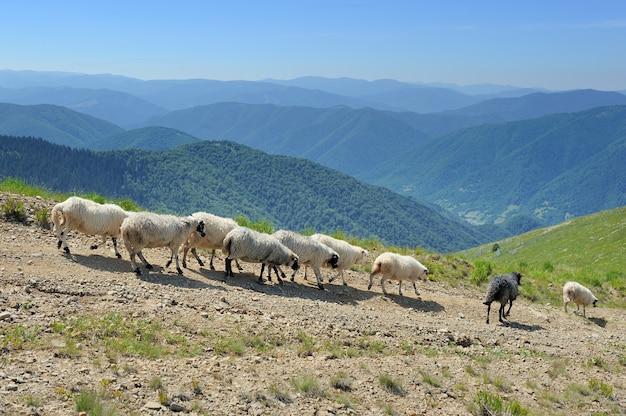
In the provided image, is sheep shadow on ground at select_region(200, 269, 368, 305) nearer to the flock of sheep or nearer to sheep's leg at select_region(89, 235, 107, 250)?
the flock of sheep

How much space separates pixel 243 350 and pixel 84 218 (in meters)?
7.92

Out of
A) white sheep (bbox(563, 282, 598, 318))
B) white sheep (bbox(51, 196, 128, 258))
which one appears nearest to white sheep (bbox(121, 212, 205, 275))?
white sheep (bbox(51, 196, 128, 258))

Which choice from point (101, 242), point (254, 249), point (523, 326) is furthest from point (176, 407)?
point (523, 326)

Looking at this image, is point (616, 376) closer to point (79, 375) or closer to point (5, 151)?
point (79, 375)

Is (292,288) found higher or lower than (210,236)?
lower

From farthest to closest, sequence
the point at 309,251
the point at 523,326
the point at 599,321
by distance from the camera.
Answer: the point at 599,321, the point at 309,251, the point at 523,326

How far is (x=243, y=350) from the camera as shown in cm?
998

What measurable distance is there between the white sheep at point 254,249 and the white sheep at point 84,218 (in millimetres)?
3415

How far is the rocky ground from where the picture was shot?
791cm

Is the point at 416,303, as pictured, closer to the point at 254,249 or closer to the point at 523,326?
the point at 523,326

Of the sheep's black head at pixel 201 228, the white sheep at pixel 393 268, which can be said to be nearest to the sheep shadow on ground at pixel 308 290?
the white sheep at pixel 393 268

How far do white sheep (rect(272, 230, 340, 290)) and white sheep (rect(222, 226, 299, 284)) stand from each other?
2.59 ft

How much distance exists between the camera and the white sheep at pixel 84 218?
584 inches

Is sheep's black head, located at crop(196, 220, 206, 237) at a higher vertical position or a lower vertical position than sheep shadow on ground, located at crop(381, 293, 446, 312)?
higher
